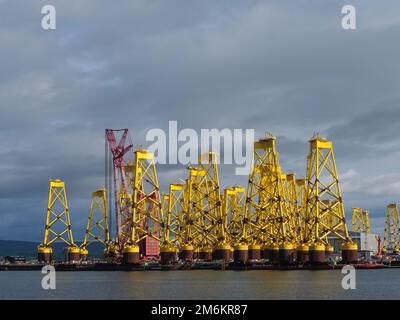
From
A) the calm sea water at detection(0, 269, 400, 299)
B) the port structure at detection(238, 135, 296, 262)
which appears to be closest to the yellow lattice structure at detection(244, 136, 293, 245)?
the port structure at detection(238, 135, 296, 262)

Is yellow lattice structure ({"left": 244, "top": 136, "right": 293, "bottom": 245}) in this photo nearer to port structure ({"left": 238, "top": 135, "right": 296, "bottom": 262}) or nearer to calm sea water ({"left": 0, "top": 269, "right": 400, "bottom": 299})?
port structure ({"left": 238, "top": 135, "right": 296, "bottom": 262})

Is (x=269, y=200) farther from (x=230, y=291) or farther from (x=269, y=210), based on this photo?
(x=230, y=291)

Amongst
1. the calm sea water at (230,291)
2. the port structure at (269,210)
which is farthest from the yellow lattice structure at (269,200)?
the calm sea water at (230,291)

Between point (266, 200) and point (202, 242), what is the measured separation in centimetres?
2856

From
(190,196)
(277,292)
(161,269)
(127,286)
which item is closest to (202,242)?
(190,196)

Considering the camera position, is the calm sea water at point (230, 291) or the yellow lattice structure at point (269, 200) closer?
the calm sea water at point (230, 291)

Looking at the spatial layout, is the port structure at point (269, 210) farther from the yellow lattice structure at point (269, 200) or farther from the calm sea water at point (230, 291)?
the calm sea water at point (230, 291)

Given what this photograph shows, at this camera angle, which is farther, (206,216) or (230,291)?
(206,216)

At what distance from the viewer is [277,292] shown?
7912cm

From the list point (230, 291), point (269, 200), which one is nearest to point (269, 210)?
point (269, 200)

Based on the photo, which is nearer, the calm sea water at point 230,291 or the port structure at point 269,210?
the calm sea water at point 230,291
